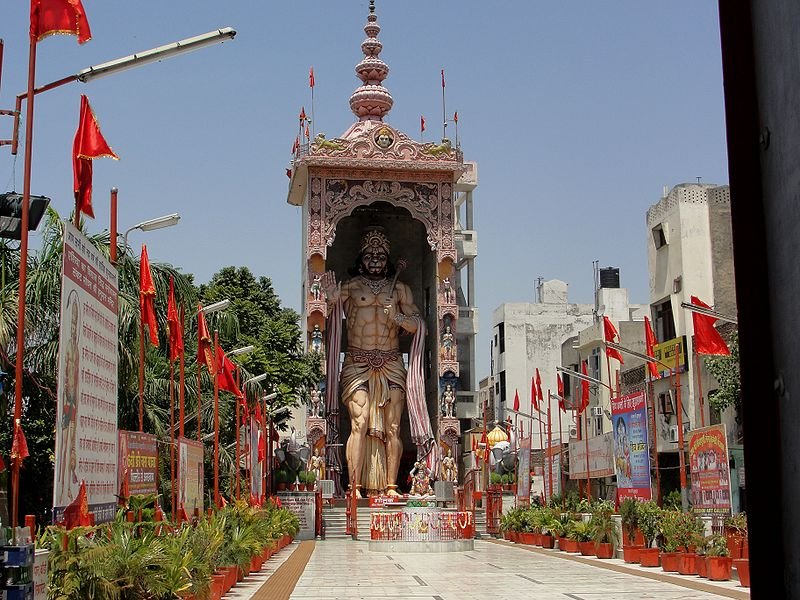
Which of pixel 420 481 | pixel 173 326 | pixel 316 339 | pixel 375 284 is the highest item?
pixel 375 284

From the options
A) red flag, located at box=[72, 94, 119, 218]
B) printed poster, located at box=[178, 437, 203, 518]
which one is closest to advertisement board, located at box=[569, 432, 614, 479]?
printed poster, located at box=[178, 437, 203, 518]

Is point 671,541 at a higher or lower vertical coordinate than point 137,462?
lower

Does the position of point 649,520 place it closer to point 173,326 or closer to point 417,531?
point 417,531

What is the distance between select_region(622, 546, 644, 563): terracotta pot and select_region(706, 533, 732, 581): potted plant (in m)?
→ 4.37

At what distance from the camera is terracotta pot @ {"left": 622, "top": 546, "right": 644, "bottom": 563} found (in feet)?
81.5

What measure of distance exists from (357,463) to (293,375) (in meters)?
4.59

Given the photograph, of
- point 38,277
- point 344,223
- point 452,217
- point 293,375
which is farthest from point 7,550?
point 344,223

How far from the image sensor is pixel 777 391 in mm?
2217

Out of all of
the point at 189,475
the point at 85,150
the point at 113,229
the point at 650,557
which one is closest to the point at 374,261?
the point at 650,557

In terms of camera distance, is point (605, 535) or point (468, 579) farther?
point (605, 535)

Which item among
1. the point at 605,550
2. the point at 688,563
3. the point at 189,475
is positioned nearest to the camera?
the point at 189,475

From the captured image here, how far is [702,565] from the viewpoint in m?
20.7

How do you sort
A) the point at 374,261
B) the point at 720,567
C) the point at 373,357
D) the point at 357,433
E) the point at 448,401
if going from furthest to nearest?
the point at 374,261, the point at 373,357, the point at 448,401, the point at 357,433, the point at 720,567

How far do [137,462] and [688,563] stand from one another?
11090mm
